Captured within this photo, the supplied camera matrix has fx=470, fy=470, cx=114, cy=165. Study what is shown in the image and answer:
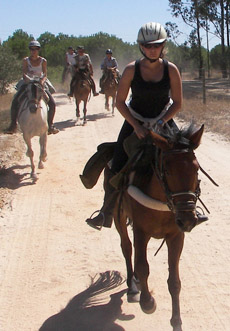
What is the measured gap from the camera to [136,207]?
4352 millimetres

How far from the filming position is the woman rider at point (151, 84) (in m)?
4.37

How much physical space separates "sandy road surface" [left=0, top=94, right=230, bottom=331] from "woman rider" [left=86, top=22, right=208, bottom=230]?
74.6 inches

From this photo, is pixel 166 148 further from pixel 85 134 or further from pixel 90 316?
pixel 85 134

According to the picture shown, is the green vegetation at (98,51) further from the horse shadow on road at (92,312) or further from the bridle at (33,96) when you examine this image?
the horse shadow on road at (92,312)

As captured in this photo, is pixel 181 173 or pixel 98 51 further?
pixel 98 51

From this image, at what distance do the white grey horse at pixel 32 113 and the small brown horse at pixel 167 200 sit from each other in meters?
→ 5.98

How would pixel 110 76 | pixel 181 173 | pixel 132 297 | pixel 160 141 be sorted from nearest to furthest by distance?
pixel 181 173
pixel 160 141
pixel 132 297
pixel 110 76

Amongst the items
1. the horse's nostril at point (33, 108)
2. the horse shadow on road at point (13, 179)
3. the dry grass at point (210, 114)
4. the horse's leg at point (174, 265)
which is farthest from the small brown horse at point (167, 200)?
the dry grass at point (210, 114)

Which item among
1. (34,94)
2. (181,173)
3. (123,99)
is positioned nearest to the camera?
(181,173)

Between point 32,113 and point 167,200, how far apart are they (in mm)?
7018

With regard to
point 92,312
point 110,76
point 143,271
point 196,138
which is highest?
point 110,76

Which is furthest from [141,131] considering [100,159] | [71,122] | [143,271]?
[71,122]

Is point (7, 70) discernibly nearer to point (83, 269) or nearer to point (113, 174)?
point (83, 269)

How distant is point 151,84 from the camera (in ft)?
14.6
